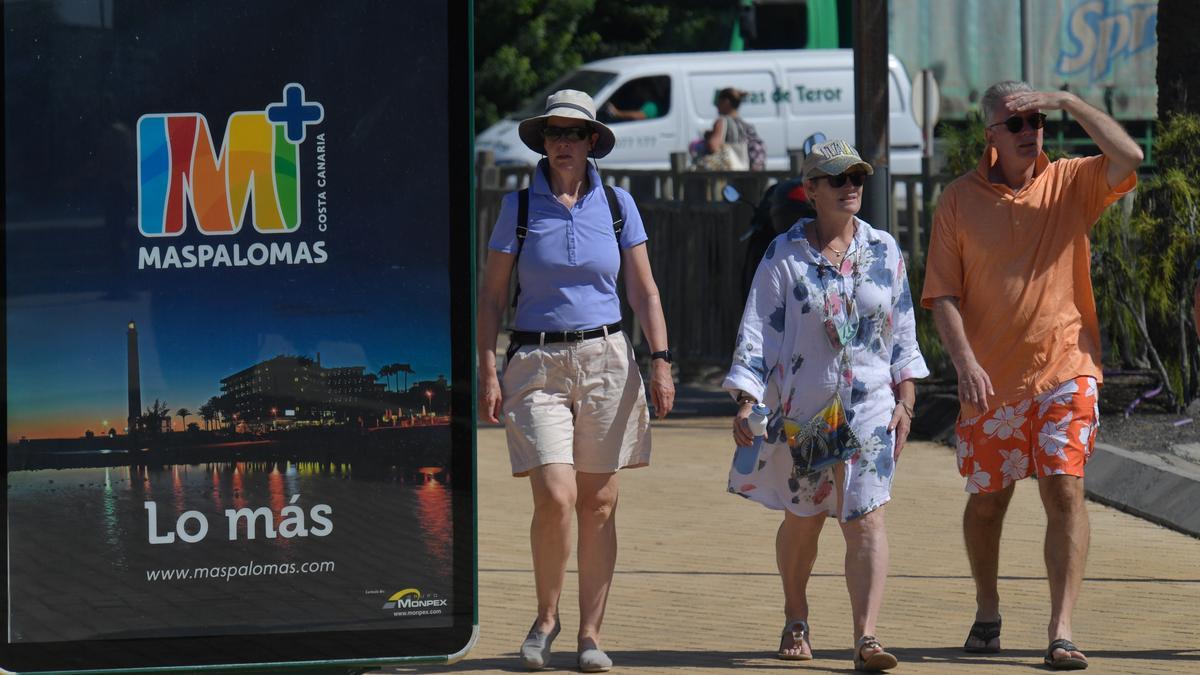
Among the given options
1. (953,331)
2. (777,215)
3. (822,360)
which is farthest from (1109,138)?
(777,215)

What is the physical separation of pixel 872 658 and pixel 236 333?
224 cm

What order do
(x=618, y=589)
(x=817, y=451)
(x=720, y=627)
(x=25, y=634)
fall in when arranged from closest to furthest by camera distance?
(x=25, y=634), (x=817, y=451), (x=720, y=627), (x=618, y=589)

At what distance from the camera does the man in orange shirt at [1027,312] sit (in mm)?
6371

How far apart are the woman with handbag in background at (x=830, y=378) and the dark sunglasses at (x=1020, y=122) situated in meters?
0.54

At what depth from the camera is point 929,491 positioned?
9922 millimetres

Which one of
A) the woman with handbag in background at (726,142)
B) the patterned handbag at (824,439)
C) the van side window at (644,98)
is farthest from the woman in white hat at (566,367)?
the van side window at (644,98)

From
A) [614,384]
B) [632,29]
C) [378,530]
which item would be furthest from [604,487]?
[632,29]

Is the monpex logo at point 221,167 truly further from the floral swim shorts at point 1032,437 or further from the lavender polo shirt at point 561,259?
the floral swim shorts at point 1032,437

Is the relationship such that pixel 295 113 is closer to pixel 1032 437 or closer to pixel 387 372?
pixel 387 372

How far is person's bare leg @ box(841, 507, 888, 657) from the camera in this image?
6.23 meters

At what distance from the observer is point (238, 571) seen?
5.23 meters

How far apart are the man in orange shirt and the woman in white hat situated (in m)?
1.04

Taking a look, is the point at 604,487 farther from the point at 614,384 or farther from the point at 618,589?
the point at 618,589

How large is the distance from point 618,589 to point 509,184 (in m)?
10.4
